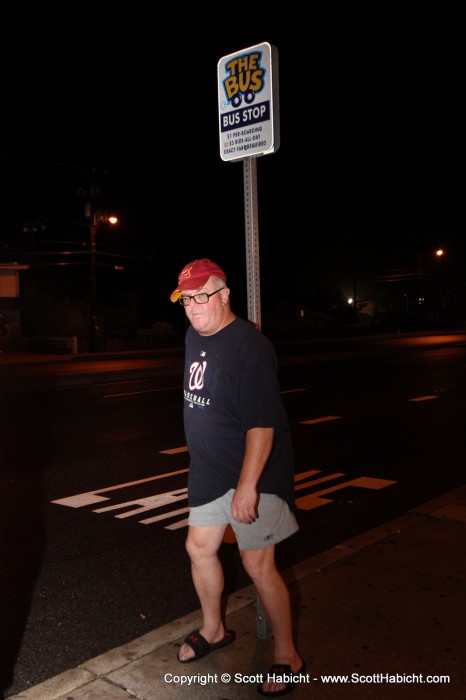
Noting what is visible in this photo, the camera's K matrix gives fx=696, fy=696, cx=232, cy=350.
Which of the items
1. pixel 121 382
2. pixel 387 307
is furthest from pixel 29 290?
pixel 387 307

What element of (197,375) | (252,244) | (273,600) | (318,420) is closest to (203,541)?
(273,600)

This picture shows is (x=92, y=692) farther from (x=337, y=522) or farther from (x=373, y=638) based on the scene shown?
(x=337, y=522)

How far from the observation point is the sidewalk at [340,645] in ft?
9.78

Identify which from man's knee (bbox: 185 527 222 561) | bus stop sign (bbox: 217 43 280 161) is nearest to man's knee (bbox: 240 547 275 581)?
man's knee (bbox: 185 527 222 561)

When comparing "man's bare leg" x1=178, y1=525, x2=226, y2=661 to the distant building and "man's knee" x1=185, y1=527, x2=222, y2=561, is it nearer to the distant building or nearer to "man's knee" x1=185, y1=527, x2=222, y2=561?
"man's knee" x1=185, y1=527, x2=222, y2=561

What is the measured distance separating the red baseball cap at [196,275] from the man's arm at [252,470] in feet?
2.25

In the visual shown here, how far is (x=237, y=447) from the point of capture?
9.89 ft

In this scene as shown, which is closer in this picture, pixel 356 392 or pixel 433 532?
pixel 433 532

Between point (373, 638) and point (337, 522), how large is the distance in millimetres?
2390

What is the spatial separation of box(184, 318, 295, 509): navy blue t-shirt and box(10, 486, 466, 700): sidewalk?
749 mm

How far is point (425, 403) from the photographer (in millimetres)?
12781

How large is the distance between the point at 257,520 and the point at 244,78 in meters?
2.18

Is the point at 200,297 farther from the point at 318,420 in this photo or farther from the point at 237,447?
the point at 318,420

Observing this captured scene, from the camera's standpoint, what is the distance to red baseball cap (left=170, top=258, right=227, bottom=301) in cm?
304
